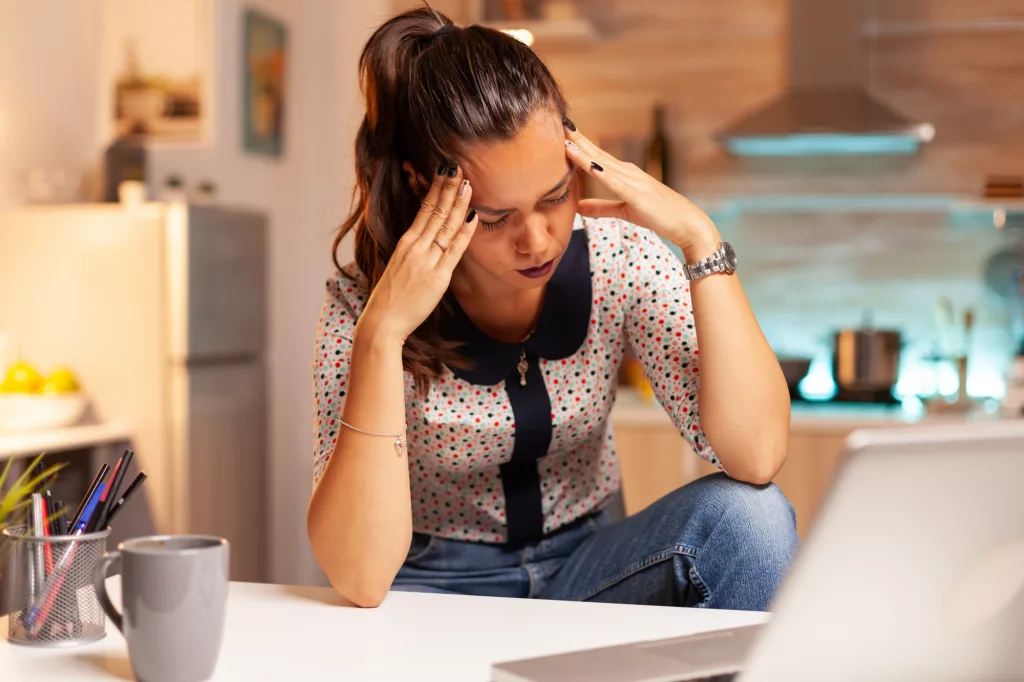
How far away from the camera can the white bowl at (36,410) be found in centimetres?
281

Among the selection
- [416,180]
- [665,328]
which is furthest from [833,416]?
[416,180]

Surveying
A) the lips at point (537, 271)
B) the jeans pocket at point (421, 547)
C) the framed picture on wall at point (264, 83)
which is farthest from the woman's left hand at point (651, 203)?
the framed picture on wall at point (264, 83)

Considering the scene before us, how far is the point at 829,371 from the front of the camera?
3.73 metres

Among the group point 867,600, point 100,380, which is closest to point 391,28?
point 867,600

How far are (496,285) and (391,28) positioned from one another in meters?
0.35

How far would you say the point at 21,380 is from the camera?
2889mm

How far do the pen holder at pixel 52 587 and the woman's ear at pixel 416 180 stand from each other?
0.63 meters

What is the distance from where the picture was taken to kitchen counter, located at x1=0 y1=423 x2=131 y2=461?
259 cm

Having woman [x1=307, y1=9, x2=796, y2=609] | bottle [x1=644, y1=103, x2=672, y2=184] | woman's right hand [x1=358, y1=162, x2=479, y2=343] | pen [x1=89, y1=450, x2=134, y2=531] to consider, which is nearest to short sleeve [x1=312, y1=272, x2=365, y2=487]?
woman [x1=307, y1=9, x2=796, y2=609]

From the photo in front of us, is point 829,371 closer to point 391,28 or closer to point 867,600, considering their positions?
point 391,28

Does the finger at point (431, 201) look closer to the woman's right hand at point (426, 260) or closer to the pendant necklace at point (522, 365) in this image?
the woman's right hand at point (426, 260)

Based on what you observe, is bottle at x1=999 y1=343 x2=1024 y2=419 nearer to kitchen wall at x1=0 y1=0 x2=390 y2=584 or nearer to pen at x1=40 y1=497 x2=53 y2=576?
kitchen wall at x1=0 y1=0 x2=390 y2=584

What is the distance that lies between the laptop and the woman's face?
71cm

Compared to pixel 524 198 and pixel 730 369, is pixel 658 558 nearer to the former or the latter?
pixel 730 369
